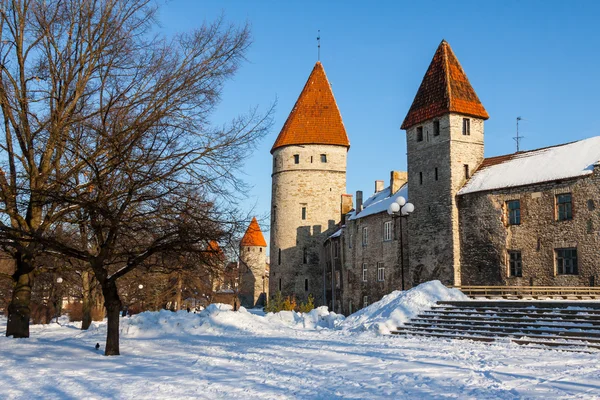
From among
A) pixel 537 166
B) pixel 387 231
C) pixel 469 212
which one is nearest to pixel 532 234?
pixel 537 166

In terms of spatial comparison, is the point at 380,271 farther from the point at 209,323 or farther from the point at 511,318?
the point at 511,318

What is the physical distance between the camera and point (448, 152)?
104ft

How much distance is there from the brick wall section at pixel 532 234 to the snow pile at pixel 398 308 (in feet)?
19.9

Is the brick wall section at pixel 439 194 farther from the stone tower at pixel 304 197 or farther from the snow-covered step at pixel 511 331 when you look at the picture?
the stone tower at pixel 304 197

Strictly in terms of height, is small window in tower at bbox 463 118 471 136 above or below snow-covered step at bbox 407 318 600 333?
above

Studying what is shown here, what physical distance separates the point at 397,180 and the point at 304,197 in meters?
10.8

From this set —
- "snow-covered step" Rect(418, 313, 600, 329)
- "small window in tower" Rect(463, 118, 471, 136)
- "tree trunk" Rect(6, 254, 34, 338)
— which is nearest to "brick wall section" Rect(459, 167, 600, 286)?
Answer: "small window in tower" Rect(463, 118, 471, 136)

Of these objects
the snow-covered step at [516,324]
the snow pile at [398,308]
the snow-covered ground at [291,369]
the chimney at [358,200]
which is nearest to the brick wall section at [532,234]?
the snow pile at [398,308]

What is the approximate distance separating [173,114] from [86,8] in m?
3.79

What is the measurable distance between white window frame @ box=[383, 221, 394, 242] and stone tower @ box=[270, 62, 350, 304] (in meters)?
12.9

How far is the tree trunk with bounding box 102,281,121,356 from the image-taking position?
13570mm

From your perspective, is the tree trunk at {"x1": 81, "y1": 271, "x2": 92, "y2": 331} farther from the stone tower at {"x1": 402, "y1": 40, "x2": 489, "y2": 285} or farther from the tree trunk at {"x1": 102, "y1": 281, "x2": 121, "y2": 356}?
the stone tower at {"x1": 402, "y1": 40, "x2": 489, "y2": 285}

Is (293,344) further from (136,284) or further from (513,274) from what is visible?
(136,284)

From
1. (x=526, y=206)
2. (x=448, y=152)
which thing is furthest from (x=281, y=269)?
(x=526, y=206)
